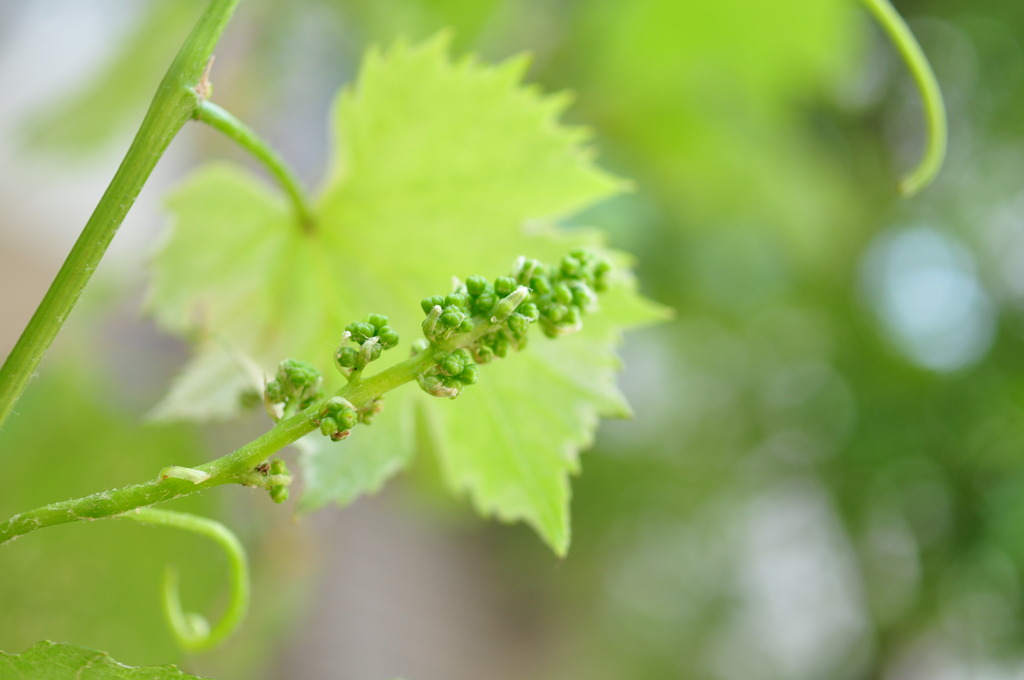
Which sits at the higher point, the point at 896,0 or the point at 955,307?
the point at 896,0

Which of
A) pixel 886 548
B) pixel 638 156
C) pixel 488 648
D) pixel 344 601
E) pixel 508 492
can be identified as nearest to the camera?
pixel 508 492

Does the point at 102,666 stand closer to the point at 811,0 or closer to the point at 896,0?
the point at 811,0

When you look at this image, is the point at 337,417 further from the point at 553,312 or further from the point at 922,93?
the point at 922,93

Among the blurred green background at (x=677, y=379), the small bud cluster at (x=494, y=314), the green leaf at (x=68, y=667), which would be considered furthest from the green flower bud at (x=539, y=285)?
the blurred green background at (x=677, y=379)

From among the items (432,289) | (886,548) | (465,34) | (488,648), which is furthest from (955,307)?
(432,289)

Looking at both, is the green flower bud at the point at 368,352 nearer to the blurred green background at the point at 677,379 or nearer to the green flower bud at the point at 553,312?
the green flower bud at the point at 553,312

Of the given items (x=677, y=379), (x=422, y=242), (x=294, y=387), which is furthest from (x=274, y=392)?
(x=677, y=379)
